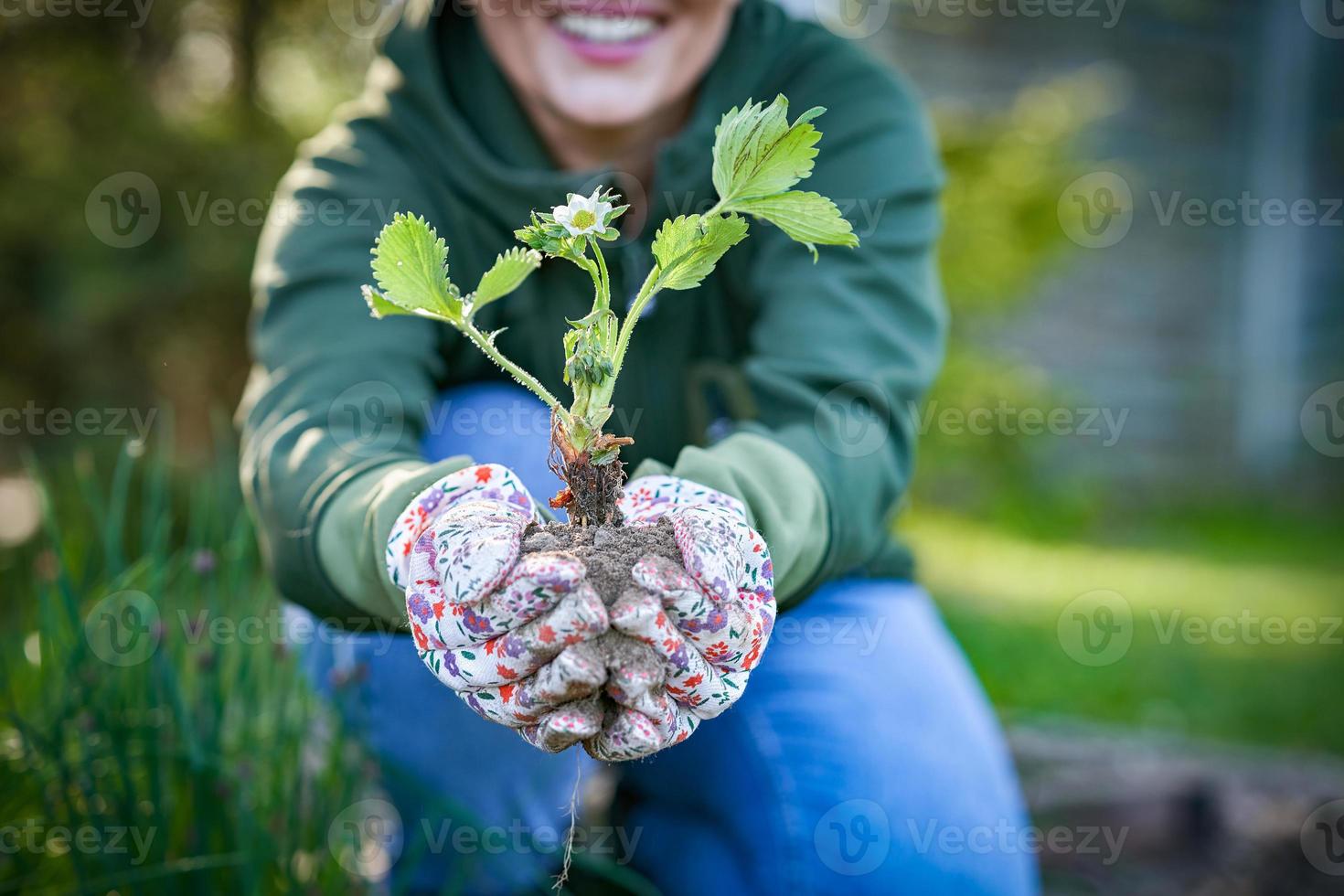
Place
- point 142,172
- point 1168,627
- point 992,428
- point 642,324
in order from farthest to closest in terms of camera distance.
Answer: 1. point 992,428
2. point 142,172
3. point 1168,627
4. point 642,324

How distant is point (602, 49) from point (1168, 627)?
9.76ft

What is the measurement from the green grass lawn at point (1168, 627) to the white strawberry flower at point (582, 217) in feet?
7.47

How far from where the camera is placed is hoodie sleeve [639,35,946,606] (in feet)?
3.66

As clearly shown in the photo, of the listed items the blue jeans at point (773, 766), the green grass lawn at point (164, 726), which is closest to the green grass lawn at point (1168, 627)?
the blue jeans at point (773, 766)

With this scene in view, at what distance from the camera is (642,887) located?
1.48 metres

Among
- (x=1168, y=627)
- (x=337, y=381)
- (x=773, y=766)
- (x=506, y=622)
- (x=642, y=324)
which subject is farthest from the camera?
Answer: (x=1168, y=627)

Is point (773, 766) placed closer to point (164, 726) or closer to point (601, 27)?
point (164, 726)

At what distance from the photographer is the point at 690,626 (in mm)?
832

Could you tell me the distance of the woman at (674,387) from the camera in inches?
51.9

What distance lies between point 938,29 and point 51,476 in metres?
4.84

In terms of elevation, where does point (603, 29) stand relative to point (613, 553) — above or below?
above

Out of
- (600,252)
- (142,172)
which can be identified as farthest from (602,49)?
(142,172)

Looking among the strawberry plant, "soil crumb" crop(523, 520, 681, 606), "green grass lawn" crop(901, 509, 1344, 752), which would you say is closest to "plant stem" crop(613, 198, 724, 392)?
the strawberry plant

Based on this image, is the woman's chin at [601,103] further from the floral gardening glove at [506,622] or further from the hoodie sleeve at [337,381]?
the floral gardening glove at [506,622]
